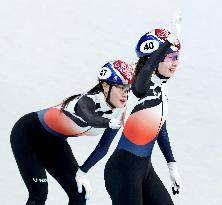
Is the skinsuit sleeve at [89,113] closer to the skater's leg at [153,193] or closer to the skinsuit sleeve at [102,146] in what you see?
the skinsuit sleeve at [102,146]

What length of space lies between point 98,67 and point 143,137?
5810 millimetres

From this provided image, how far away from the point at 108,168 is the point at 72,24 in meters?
7.43

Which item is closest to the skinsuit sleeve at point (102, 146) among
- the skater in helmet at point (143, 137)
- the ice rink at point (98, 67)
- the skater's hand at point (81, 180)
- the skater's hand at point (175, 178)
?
the skater's hand at point (81, 180)

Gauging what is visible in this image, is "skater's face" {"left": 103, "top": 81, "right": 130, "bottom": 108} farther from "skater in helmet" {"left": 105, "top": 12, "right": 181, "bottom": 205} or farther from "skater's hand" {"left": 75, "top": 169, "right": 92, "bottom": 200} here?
"skater's hand" {"left": 75, "top": 169, "right": 92, "bottom": 200}

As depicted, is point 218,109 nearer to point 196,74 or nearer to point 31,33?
point 196,74

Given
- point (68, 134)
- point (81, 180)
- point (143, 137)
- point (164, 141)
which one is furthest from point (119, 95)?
point (81, 180)

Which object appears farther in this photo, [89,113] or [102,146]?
[102,146]

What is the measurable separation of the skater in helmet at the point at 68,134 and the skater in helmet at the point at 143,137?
0.53ft

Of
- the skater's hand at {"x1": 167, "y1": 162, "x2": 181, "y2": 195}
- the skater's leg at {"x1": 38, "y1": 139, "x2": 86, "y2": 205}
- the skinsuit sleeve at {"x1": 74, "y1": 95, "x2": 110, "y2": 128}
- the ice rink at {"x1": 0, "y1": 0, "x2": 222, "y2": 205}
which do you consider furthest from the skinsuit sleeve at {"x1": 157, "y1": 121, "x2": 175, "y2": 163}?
the ice rink at {"x1": 0, "y1": 0, "x2": 222, "y2": 205}

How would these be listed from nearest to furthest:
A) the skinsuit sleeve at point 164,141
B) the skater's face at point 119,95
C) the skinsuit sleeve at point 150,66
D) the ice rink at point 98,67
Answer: the skinsuit sleeve at point 150,66
the skater's face at point 119,95
the skinsuit sleeve at point 164,141
the ice rink at point 98,67

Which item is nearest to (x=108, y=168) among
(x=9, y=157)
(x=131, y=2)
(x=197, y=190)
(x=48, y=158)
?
(x=48, y=158)

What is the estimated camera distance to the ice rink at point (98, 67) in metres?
9.00

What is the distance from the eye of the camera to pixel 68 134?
6957 mm

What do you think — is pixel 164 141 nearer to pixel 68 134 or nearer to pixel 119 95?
pixel 119 95
